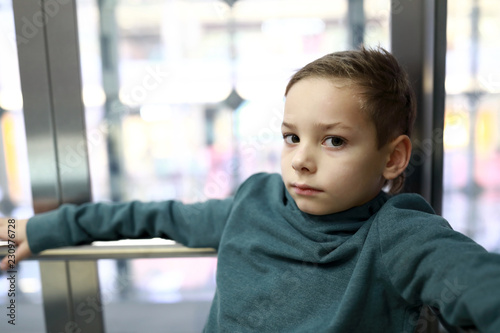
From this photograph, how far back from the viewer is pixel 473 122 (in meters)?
1.54

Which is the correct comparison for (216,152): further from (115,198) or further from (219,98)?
(115,198)

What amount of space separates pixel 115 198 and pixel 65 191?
0.33 m

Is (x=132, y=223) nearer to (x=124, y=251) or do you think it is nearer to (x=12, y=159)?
(x=124, y=251)

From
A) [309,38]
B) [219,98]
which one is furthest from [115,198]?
[309,38]

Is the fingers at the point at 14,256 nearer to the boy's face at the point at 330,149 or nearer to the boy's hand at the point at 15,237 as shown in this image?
the boy's hand at the point at 15,237

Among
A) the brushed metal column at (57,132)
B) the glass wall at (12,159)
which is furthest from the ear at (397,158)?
the glass wall at (12,159)

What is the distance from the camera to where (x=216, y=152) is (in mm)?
1692

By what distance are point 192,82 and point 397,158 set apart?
0.92 m

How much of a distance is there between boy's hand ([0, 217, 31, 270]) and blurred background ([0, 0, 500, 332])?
385 mm

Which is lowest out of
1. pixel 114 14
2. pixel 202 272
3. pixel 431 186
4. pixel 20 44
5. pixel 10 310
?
pixel 202 272

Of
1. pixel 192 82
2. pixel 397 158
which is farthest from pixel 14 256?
pixel 397 158

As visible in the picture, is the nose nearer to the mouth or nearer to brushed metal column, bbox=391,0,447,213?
the mouth

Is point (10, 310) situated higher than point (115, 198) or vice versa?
point (115, 198)

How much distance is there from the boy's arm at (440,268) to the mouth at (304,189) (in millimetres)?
172
